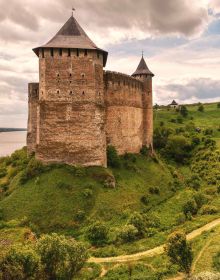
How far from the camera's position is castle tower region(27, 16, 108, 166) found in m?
35.2

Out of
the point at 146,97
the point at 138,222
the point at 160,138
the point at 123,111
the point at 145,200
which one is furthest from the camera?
the point at 160,138

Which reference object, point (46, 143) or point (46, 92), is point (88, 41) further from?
point (46, 143)

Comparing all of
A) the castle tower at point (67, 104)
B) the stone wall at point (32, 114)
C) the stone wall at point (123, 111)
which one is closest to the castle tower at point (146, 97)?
the stone wall at point (123, 111)

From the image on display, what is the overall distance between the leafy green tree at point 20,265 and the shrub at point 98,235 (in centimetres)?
881

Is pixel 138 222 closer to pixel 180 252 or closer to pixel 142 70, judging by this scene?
pixel 180 252

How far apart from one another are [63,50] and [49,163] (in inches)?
447

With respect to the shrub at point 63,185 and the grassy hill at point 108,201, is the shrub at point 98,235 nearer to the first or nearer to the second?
the grassy hill at point 108,201

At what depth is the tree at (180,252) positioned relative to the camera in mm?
20984

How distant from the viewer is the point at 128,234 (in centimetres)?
2777

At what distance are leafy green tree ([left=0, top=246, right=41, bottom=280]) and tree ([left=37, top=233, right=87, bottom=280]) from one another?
2.16 feet

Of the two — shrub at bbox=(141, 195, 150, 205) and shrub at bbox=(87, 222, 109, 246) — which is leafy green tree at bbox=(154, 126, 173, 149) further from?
shrub at bbox=(87, 222, 109, 246)

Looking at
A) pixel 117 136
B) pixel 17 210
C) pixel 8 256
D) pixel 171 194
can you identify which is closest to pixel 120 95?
pixel 117 136

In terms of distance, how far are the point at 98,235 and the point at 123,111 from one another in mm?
18763

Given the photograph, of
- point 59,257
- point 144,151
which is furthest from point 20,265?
point 144,151
